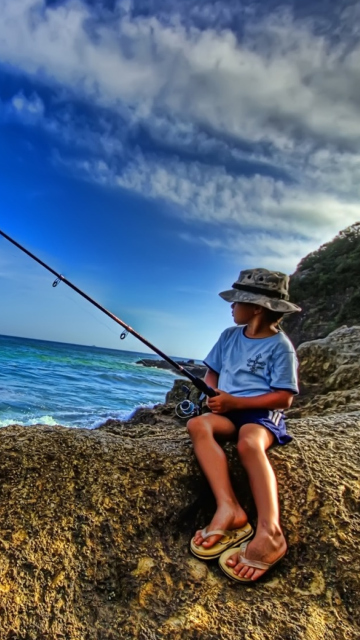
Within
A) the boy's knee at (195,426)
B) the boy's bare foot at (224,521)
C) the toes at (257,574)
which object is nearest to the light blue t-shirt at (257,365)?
the boy's knee at (195,426)

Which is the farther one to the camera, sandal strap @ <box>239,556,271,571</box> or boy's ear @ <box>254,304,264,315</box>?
boy's ear @ <box>254,304,264,315</box>

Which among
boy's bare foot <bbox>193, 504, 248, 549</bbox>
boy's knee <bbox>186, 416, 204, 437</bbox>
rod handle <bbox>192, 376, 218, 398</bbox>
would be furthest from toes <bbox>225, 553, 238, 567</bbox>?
rod handle <bbox>192, 376, 218, 398</bbox>

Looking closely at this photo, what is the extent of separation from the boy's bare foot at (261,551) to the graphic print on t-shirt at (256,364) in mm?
997

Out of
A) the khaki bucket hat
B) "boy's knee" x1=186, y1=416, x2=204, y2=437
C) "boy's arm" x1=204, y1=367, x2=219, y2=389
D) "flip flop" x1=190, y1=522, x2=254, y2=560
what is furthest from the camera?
"boy's arm" x1=204, y1=367, x2=219, y2=389

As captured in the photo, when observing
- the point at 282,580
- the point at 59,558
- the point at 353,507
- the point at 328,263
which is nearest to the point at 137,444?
the point at 59,558

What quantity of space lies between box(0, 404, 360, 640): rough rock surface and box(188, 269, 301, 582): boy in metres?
0.10

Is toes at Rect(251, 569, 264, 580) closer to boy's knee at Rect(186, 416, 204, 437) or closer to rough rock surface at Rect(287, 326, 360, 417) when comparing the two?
boy's knee at Rect(186, 416, 204, 437)

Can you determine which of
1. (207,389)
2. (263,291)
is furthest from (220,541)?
(263,291)

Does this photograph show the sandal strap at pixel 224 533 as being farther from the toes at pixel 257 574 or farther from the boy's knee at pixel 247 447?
the boy's knee at pixel 247 447

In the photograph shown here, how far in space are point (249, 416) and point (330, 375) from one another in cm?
338

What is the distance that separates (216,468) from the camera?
2.33m

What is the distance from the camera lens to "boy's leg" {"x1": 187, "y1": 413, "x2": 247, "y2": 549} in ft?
6.95

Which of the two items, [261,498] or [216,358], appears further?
[216,358]

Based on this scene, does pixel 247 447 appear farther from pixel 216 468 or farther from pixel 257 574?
pixel 257 574
